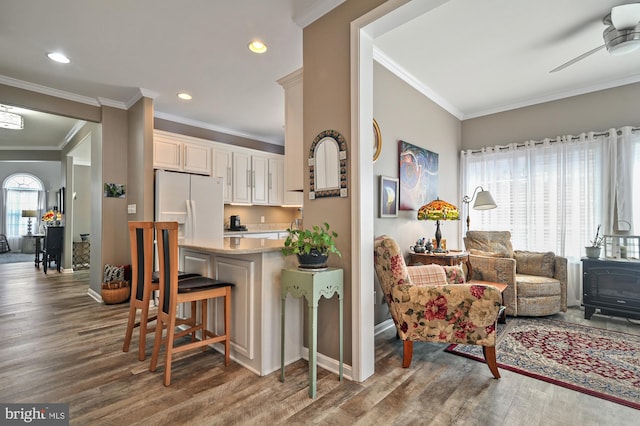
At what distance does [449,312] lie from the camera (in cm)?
219

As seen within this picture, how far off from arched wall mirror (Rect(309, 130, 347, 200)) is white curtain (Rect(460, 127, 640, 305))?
330 cm

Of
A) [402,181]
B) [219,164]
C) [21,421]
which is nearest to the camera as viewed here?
[21,421]

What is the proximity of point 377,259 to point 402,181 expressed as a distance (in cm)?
140

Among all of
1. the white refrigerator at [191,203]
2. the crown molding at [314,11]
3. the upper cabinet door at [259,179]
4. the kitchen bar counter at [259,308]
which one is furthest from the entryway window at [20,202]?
the crown molding at [314,11]

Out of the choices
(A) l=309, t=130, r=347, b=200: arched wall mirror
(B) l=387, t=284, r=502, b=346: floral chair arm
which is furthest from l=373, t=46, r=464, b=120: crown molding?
(B) l=387, t=284, r=502, b=346: floral chair arm

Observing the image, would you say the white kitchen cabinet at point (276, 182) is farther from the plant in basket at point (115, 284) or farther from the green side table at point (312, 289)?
the green side table at point (312, 289)

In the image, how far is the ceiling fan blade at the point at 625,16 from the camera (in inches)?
90.0

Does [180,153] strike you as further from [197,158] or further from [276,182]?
[276,182]

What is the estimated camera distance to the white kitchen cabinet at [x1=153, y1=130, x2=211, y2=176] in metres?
4.35

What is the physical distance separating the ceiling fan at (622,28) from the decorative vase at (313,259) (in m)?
2.83

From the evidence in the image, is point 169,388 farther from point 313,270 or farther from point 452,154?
point 452,154

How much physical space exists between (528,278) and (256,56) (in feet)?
12.7

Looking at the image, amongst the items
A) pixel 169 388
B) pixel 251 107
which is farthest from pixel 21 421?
pixel 251 107

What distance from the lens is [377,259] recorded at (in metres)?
2.43
